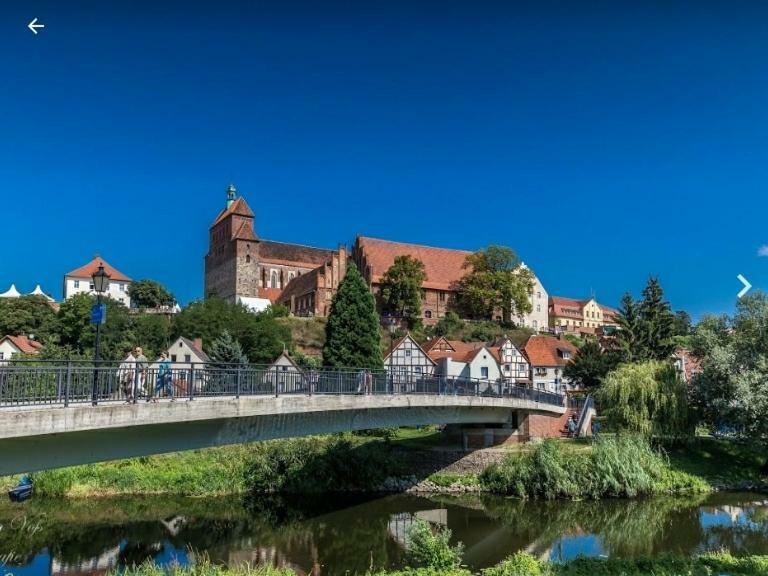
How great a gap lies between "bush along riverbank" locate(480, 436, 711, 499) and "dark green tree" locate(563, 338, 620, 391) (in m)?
23.7

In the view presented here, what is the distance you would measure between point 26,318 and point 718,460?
7863 centimetres

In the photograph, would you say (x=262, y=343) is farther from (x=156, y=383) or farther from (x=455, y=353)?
(x=156, y=383)

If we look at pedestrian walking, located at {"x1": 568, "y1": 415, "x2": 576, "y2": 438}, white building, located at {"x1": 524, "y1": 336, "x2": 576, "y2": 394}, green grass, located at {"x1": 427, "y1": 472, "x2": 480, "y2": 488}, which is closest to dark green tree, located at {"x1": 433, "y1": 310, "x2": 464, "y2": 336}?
white building, located at {"x1": 524, "y1": 336, "x2": 576, "y2": 394}

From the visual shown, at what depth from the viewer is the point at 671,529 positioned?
23797 mm

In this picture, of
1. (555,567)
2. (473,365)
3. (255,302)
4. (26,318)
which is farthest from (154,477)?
(255,302)

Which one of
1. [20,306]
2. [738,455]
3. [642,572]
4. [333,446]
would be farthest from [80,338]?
[642,572]

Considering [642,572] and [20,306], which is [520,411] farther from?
[20,306]

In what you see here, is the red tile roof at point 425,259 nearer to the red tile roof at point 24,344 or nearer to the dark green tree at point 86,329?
the dark green tree at point 86,329

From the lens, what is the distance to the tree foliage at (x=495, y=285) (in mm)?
98562

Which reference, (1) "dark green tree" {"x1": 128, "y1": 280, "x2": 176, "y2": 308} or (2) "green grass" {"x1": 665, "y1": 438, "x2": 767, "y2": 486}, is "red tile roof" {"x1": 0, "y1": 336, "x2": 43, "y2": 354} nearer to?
(1) "dark green tree" {"x1": 128, "y1": 280, "x2": 176, "y2": 308}

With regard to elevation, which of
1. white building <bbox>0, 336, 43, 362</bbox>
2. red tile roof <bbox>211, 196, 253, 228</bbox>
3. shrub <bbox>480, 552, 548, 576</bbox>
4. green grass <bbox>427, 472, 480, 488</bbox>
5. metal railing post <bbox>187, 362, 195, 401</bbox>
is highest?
red tile roof <bbox>211, 196, 253, 228</bbox>

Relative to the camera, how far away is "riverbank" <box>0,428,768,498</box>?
30.6m

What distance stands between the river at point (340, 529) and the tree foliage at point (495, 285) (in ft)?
228

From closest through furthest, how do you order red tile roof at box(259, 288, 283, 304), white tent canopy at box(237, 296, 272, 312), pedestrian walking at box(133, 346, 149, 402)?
pedestrian walking at box(133, 346, 149, 402) < white tent canopy at box(237, 296, 272, 312) < red tile roof at box(259, 288, 283, 304)
